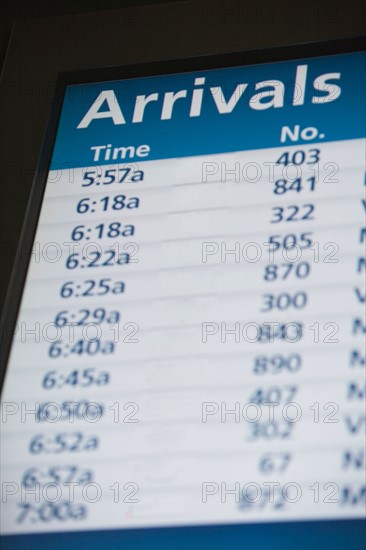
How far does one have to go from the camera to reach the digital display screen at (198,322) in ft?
4.99

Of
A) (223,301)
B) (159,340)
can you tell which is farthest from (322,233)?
(159,340)

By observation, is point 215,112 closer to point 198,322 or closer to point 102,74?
point 102,74

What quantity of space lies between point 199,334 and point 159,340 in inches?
3.1

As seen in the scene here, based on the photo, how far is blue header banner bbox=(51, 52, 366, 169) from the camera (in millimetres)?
1882

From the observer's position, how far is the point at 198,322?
168 centimetres

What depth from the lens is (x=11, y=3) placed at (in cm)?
235

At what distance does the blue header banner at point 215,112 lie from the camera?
188 cm

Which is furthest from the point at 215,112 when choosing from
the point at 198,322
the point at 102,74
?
the point at 198,322

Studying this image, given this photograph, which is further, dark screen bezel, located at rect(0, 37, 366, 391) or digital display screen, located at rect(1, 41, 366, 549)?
dark screen bezel, located at rect(0, 37, 366, 391)

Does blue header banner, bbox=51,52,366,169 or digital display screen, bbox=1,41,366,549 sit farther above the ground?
blue header banner, bbox=51,52,366,169

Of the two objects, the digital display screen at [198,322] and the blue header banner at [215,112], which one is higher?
the blue header banner at [215,112]

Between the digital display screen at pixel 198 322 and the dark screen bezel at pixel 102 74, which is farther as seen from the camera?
the dark screen bezel at pixel 102 74

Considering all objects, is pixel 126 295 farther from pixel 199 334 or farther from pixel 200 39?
pixel 200 39

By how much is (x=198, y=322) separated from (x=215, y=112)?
53 centimetres
